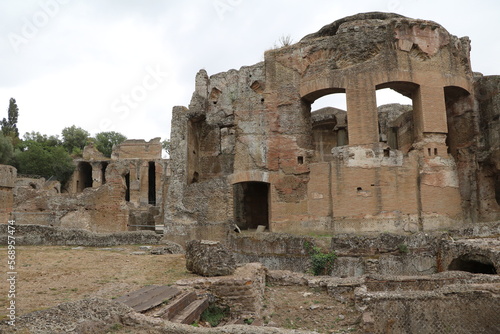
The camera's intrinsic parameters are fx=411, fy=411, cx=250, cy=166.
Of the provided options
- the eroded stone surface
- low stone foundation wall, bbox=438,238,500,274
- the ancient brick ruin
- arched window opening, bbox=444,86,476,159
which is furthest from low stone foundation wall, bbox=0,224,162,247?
arched window opening, bbox=444,86,476,159

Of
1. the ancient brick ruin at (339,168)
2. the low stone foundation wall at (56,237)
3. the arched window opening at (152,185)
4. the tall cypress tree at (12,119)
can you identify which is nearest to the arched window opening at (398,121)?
the ancient brick ruin at (339,168)

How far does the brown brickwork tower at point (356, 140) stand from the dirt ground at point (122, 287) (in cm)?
723

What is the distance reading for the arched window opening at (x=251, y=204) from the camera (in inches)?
758

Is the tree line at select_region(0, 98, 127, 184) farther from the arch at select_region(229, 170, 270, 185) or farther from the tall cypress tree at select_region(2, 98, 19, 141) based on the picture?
the arch at select_region(229, 170, 270, 185)

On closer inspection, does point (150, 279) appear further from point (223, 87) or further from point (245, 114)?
point (223, 87)

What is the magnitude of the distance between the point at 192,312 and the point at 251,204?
14.4 m

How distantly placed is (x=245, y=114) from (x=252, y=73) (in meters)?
1.87

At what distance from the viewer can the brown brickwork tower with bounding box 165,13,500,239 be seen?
49.0ft

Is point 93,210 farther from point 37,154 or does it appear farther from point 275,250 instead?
point 37,154

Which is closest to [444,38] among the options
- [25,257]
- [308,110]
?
[308,110]

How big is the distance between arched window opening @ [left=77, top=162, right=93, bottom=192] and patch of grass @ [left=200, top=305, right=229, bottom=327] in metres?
38.0

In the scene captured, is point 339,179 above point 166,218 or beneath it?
above

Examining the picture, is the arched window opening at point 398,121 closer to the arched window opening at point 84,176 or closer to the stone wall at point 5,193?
the stone wall at point 5,193

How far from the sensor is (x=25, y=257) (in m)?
9.45
